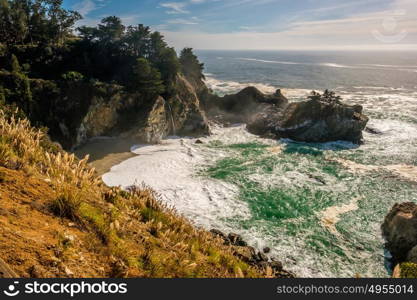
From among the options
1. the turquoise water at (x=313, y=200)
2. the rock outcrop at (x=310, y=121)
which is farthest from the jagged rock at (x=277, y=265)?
the rock outcrop at (x=310, y=121)

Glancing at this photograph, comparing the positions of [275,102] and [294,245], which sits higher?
[275,102]

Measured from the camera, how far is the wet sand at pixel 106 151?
3401cm

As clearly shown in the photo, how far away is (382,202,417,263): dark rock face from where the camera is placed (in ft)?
63.8

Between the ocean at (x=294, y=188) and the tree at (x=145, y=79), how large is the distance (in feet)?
30.8

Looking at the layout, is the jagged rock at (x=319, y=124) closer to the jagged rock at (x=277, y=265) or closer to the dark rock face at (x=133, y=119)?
the dark rock face at (x=133, y=119)

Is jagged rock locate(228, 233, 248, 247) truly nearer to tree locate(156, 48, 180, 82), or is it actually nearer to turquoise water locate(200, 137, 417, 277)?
turquoise water locate(200, 137, 417, 277)

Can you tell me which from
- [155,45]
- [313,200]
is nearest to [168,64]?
[155,45]

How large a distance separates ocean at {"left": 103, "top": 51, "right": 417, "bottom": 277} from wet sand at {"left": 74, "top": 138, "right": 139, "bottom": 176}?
4.49 ft

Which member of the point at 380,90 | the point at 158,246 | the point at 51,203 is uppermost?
the point at 380,90

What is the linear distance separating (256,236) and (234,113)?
43041 millimetres

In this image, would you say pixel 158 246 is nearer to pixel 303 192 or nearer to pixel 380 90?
pixel 303 192

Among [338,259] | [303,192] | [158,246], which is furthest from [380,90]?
[158,246]

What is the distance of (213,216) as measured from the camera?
2445 centimetres

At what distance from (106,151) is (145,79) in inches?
570
